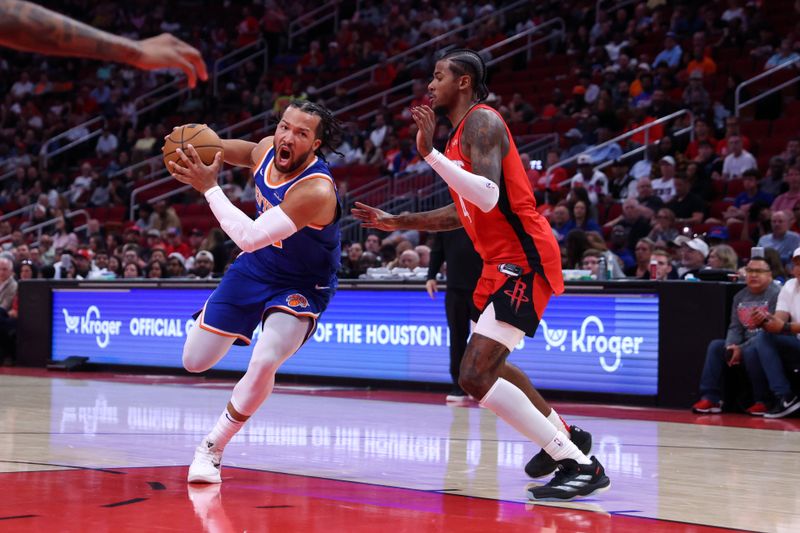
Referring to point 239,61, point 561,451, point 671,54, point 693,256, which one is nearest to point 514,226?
point 561,451

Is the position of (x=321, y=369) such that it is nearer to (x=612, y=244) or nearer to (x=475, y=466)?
(x=612, y=244)

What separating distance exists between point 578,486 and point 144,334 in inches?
377

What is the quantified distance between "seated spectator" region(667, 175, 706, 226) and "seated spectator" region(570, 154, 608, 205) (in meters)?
1.26

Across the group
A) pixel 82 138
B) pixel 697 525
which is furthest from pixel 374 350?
pixel 82 138

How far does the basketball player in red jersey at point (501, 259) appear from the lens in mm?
5344

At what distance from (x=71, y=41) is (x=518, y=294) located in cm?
280

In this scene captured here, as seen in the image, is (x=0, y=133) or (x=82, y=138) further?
(x=0, y=133)

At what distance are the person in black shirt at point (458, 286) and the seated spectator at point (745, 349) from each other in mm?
2102

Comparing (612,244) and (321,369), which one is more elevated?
(612,244)

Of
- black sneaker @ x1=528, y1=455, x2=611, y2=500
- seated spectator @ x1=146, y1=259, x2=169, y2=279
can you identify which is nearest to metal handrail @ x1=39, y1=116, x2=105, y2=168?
seated spectator @ x1=146, y1=259, x2=169, y2=279

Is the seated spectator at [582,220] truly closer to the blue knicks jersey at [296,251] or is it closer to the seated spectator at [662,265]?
the seated spectator at [662,265]

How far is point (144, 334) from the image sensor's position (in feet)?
46.2

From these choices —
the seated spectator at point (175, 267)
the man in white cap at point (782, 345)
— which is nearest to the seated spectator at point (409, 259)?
the seated spectator at point (175, 267)

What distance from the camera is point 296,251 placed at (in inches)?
231
